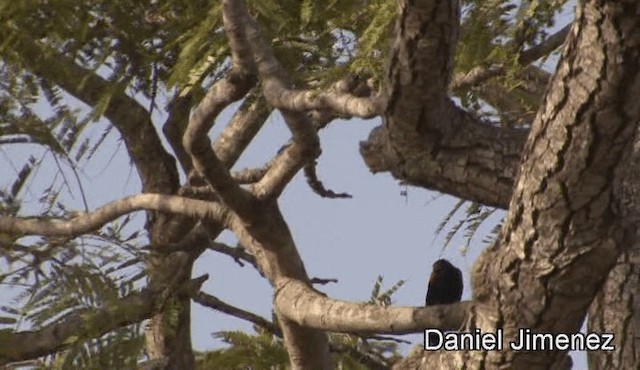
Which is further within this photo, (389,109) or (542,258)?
(389,109)

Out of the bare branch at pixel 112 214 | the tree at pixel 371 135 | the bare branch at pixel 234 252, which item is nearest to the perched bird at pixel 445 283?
the tree at pixel 371 135

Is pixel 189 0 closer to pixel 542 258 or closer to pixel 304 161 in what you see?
pixel 304 161

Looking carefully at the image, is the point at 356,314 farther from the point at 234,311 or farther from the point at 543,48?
the point at 234,311

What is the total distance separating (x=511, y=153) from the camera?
188 inches

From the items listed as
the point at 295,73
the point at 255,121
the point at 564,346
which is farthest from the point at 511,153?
the point at 255,121

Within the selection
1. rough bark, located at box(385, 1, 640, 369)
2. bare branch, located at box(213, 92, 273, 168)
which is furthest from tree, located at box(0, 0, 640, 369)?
bare branch, located at box(213, 92, 273, 168)

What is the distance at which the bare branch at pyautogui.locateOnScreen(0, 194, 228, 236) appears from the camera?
594 centimetres

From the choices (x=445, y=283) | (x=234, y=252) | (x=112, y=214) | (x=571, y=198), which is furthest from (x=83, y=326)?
(x=571, y=198)

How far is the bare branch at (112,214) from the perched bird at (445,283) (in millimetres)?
936

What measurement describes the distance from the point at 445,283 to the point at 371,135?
103cm

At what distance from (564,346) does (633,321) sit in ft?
1.70

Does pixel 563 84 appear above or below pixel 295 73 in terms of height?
below

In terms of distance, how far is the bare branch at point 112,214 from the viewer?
5.94 meters

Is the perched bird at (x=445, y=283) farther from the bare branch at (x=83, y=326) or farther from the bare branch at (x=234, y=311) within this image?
the bare branch at (x=234, y=311)
